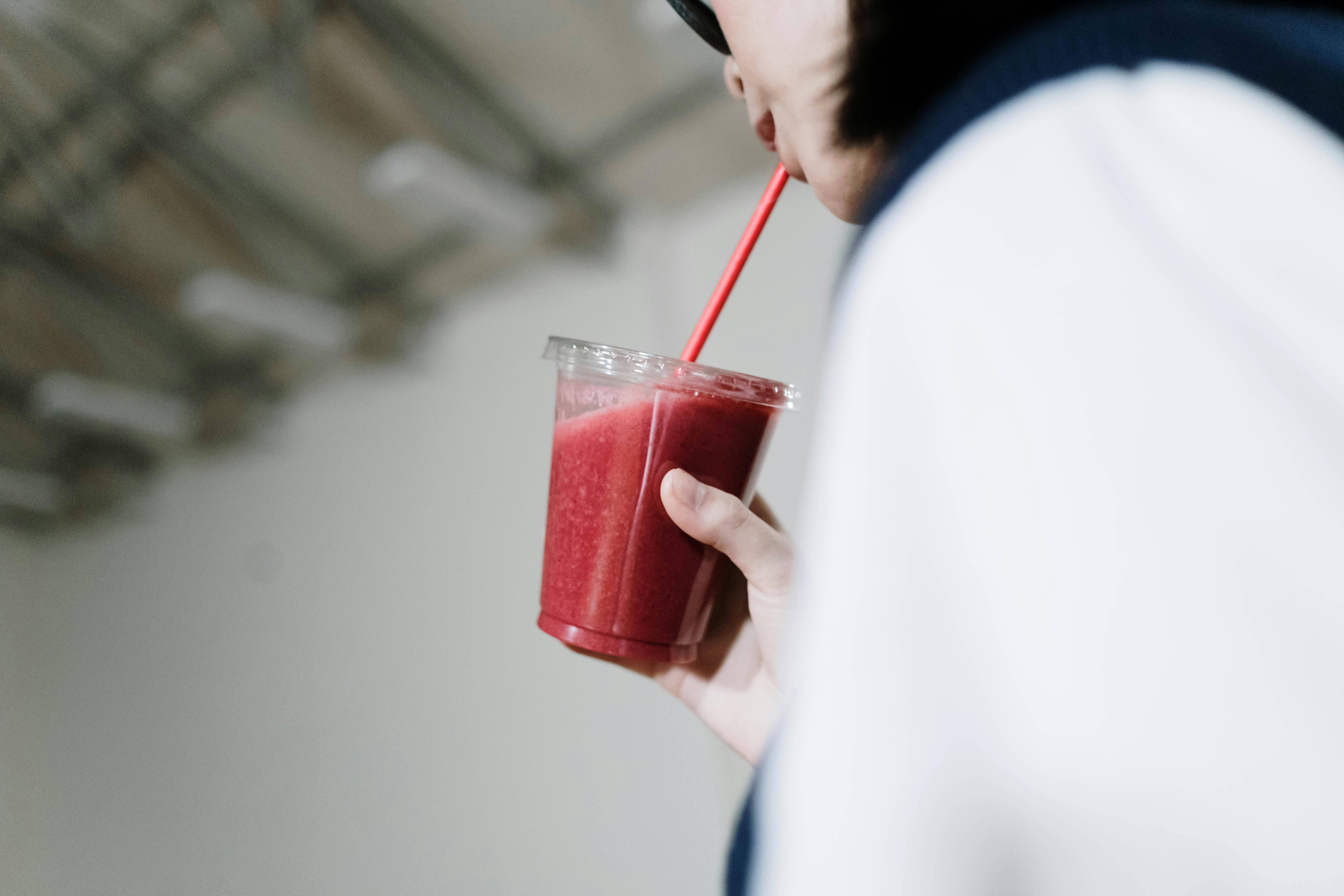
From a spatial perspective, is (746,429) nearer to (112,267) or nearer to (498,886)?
(498,886)

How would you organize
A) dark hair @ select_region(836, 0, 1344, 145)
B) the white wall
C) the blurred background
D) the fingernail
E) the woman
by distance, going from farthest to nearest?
the white wall, the blurred background, the fingernail, dark hair @ select_region(836, 0, 1344, 145), the woman

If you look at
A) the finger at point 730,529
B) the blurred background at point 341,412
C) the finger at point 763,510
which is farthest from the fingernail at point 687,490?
the blurred background at point 341,412

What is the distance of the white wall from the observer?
1.95 metres

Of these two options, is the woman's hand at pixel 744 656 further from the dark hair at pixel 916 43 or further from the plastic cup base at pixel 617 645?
the dark hair at pixel 916 43


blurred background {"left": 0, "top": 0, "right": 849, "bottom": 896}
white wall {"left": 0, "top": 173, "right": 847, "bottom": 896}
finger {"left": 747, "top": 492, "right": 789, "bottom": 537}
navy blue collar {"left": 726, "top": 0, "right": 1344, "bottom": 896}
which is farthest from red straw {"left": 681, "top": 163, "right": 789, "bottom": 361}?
white wall {"left": 0, "top": 173, "right": 847, "bottom": 896}

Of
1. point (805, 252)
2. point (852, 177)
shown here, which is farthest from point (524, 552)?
A: point (852, 177)

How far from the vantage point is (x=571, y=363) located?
74 cm

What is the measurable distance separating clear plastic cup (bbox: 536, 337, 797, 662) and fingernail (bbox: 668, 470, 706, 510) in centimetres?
2

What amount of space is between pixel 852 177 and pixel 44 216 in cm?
235

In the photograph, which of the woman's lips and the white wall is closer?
the woman's lips

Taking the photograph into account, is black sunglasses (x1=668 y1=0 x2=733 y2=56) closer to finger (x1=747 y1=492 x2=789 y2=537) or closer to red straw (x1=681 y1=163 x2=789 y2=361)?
red straw (x1=681 y1=163 x2=789 y2=361)

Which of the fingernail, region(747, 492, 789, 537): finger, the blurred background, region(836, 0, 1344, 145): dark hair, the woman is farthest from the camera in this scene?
the blurred background

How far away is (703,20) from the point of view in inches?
28.2

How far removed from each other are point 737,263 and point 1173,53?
49 centimetres
